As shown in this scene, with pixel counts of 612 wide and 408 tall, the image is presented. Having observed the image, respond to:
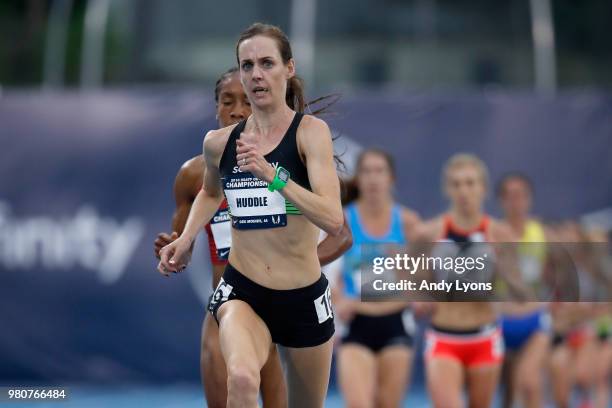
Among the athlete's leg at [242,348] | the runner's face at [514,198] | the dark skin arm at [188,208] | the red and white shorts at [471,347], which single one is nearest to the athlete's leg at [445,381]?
the red and white shorts at [471,347]

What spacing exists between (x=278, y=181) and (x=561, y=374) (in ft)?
20.9

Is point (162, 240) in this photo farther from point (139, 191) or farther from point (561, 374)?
point (139, 191)

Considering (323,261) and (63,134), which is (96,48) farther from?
(323,261)

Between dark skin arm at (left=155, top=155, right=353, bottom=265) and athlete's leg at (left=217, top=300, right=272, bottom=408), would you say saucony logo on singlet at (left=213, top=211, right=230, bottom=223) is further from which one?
athlete's leg at (left=217, top=300, right=272, bottom=408)

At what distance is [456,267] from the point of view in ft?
28.6

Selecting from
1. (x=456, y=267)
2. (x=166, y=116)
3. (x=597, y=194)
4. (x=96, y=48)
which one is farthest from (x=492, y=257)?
(x=96, y=48)

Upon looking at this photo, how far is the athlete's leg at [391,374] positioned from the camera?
8.64 m

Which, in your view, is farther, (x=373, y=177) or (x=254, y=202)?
(x=373, y=177)

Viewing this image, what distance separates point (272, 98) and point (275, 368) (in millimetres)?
1638

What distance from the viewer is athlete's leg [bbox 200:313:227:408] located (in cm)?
646

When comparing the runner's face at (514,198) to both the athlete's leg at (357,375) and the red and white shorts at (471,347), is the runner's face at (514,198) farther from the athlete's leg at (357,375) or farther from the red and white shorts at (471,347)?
the athlete's leg at (357,375)

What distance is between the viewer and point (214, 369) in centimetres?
646

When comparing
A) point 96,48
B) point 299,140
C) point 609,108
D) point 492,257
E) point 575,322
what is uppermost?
point 96,48

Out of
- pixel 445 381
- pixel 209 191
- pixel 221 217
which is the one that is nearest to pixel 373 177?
pixel 445 381
